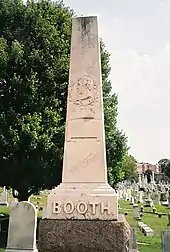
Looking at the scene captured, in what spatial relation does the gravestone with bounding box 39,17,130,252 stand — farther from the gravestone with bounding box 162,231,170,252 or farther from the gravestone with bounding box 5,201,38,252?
the gravestone with bounding box 5,201,38,252

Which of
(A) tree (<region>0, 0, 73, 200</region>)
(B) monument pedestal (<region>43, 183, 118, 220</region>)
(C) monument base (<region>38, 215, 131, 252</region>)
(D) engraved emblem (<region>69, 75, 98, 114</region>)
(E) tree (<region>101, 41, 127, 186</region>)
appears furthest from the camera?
(E) tree (<region>101, 41, 127, 186</region>)

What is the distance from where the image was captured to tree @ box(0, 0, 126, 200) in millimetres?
13602

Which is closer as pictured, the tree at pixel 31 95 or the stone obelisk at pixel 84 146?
the stone obelisk at pixel 84 146

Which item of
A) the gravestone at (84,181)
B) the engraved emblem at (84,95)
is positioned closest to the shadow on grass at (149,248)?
the gravestone at (84,181)

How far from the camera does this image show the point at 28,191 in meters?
16.2

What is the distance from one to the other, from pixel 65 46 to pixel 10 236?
889cm

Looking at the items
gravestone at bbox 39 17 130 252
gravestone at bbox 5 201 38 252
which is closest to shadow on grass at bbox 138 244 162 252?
gravestone at bbox 5 201 38 252

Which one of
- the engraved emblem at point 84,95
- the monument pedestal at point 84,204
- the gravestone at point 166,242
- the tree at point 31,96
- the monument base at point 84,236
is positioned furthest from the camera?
the tree at point 31,96

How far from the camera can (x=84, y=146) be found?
239 inches

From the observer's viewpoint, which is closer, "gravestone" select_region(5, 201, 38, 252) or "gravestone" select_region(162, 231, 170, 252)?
"gravestone" select_region(162, 231, 170, 252)

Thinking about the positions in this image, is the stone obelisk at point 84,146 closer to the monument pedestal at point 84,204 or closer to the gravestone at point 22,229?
the monument pedestal at point 84,204

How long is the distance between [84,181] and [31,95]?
8.76 metres

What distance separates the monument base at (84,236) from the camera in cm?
517

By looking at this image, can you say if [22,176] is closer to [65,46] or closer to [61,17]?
[65,46]
